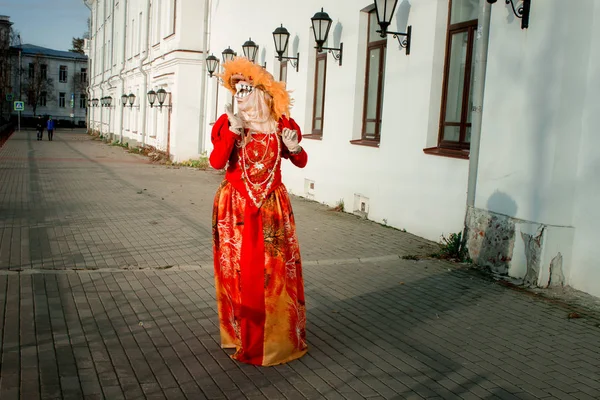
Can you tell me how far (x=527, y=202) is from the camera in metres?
6.72

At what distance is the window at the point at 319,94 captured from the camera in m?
13.8

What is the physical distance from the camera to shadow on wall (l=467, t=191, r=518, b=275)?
6.95m

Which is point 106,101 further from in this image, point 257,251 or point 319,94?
point 257,251

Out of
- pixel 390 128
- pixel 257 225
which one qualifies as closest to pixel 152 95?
pixel 390 128

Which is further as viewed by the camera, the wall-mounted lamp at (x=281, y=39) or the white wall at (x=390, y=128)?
the wall-mounted lamp at (x=281, y=39)

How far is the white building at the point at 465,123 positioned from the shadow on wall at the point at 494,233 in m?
0.02

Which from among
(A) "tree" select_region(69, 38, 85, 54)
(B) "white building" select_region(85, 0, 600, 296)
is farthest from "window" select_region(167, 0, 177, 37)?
(A) "tree" select_region(69, 38, 85, 54)

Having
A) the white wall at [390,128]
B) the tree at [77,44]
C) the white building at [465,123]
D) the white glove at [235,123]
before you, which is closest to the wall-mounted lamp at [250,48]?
the white building at [465,123]

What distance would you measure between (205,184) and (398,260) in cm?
983

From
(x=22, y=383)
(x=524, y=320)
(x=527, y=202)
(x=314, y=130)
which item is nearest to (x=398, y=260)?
(x=527, y=202)

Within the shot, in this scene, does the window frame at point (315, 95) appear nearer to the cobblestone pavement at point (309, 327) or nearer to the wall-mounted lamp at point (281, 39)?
the wall-mounted lamp at point (281, 39)

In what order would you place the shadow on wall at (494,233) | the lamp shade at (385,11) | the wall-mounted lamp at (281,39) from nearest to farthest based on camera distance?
the shadow on wall at (494,233)
the lamp shade at (385,11)
the wall-mounted lamp at (281,39)

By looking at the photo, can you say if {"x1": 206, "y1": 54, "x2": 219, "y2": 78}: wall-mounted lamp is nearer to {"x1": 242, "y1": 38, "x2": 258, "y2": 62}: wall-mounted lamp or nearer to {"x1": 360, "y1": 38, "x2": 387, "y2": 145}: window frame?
{"x1": 242, "y1": 38, "x2": 258, "y2": 62}: wall-mounted lamp

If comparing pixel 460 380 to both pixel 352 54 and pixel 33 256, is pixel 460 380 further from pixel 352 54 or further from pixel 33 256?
pixel 352 54
